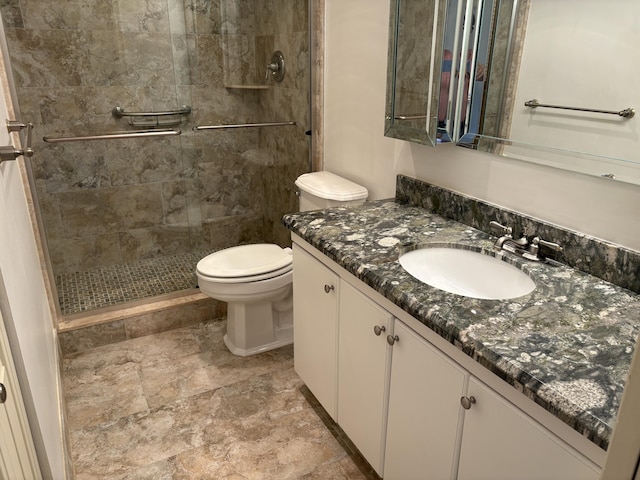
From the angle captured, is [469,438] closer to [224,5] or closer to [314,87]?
[314,87]

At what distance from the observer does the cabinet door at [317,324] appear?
5.50 feet

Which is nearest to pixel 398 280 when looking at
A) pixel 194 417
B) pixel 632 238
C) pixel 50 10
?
pixel 632 238

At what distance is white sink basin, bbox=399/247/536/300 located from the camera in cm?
146

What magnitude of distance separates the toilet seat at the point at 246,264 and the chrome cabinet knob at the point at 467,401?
52.1 inches

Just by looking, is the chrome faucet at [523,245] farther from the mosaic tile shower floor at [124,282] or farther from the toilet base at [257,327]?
the mosaic tile shower floor at [124,282]

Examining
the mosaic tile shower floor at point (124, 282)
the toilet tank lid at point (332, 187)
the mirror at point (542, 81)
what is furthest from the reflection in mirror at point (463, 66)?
the mosaic tile shower floor at point (124, 282)

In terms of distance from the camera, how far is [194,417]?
6.62ft

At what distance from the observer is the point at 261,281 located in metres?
2.28

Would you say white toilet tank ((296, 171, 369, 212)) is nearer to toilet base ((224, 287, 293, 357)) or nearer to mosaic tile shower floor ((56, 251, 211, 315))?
toilet base ((224, 287, 293, 357))

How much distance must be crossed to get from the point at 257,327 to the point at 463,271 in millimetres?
1224

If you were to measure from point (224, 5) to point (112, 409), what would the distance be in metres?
2.38

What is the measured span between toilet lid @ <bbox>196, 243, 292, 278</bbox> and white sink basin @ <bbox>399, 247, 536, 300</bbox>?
3.03 ft

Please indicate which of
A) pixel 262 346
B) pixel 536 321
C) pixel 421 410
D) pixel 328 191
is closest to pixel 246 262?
pixel 262 346

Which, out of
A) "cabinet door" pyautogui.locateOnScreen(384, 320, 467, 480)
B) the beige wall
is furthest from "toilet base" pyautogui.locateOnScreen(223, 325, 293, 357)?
"cabinet door" pyautogui.locateOnScreen(384, 320, 467, 480)
